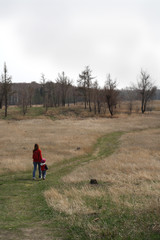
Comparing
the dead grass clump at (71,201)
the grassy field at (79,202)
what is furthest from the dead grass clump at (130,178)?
the dead grass clump at (71,201)

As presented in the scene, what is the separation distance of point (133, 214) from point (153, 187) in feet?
11.8

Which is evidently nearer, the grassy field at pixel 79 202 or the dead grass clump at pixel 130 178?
the grassy field at pixel 79 202

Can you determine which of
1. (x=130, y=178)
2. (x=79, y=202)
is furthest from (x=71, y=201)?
(x=130, y=178)

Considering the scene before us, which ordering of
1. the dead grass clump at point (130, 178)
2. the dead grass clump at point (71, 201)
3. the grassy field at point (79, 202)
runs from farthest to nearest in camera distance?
the dead grass clump at point (130, 178) → the dead grass clump at point (71, 201) → the grassy field at point (79, 202)

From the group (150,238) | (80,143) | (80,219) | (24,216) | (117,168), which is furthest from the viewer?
(80,143)

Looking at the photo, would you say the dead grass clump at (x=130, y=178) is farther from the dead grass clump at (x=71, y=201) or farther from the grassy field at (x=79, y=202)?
the dead grass clump at (x=71, y=201)

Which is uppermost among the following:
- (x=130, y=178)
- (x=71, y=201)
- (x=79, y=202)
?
(x=79, y=202)

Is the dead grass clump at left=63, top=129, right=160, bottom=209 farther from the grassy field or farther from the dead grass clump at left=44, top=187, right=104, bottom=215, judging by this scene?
the dead grass clump at left=44, top=187, right=104, bottom=215

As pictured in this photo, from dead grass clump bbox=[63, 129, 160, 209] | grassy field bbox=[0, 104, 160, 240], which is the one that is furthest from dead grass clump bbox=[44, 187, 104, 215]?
dead grass clump bbox=[63, 129, 160, 209]

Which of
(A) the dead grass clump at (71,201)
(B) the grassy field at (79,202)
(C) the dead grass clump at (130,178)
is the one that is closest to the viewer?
(B) the grassy field at (79,202)

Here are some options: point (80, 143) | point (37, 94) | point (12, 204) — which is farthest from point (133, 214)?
point (37, 94)

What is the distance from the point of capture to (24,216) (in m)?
7.54

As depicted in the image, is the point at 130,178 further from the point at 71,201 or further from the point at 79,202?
the point at 79,202

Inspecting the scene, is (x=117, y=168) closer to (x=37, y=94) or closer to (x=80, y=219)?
(x=80, y=219)
